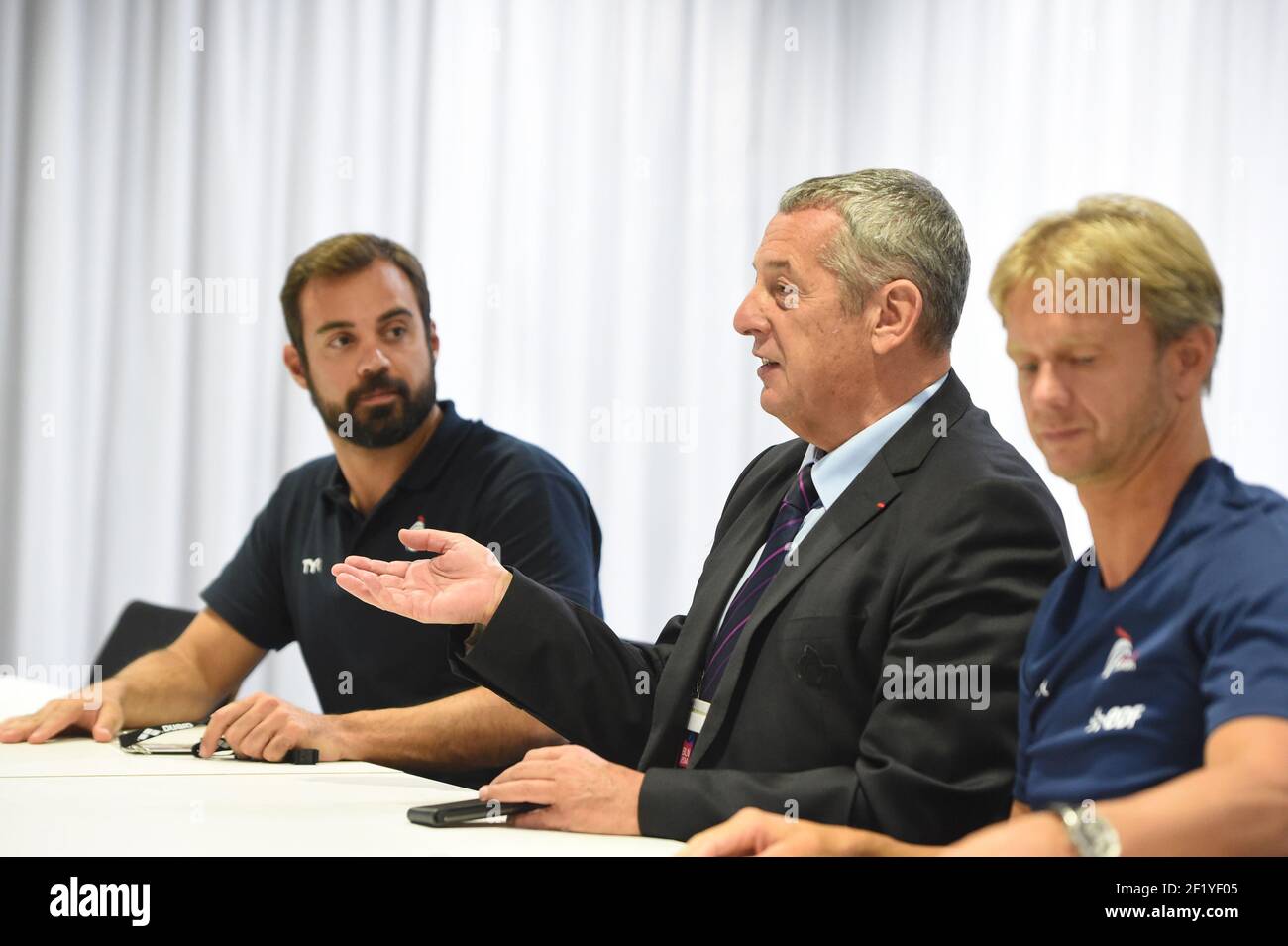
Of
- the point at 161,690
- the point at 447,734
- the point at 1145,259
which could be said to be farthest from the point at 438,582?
the point at 1145,259

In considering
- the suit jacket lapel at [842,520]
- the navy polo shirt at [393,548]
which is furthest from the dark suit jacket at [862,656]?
the navy polo shirt at [393,548]

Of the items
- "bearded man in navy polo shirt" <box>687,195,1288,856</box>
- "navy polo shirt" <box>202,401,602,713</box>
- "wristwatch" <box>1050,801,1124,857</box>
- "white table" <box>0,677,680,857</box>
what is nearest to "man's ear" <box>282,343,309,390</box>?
"navy polo shirt" <box>202,401,602,713</box>

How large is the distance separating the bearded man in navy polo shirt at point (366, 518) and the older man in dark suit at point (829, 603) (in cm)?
59

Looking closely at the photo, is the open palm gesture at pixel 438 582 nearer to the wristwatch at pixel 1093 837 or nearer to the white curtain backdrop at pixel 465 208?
the wristwatch at pixel 1093 837

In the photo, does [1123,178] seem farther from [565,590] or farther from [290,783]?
[290,783]

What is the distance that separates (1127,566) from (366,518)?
200cm

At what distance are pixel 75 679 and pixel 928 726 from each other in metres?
3.78

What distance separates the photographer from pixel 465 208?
498 cm

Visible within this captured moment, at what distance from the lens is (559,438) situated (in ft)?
16.4

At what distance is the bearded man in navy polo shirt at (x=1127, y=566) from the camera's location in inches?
46.9

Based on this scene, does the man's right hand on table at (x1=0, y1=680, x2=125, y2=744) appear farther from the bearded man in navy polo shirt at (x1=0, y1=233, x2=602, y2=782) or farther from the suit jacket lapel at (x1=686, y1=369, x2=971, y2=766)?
the suit jacket lapel at (x1=686, y1=369, x2=971, y2=766)

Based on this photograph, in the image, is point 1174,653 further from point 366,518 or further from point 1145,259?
point 366,518

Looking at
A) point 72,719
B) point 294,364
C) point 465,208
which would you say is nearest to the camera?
point 72,719
